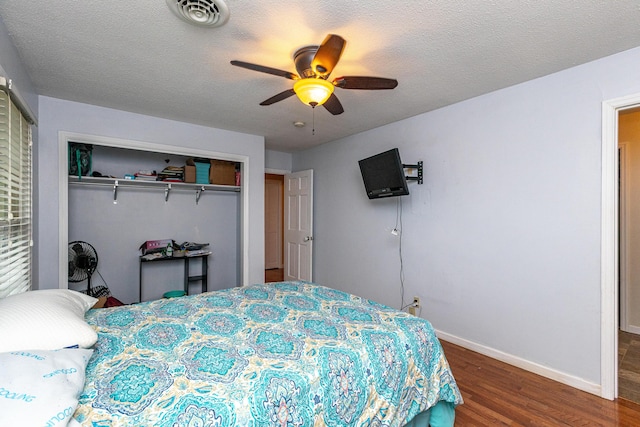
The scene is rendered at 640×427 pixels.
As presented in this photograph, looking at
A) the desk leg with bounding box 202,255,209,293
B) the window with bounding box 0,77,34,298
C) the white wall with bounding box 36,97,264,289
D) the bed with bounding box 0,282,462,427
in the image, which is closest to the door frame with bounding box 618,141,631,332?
the bed with bounding box 0,282,462,427

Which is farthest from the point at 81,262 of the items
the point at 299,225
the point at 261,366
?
the point at 261,366

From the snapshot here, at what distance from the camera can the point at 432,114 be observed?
3.15 meters

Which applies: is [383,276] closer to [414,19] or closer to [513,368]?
[513,368]

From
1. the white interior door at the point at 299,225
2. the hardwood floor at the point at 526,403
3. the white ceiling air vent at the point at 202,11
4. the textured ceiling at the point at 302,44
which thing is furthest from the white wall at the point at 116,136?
the hardwood floor at the point at 526,403

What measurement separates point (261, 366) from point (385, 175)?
7.77ft

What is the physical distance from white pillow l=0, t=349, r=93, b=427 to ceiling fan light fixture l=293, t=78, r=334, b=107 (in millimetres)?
1690

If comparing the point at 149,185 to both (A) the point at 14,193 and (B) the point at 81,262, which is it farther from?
(A) the point at 14,193

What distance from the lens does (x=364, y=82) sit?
1898mm

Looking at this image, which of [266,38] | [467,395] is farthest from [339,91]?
[467,395]

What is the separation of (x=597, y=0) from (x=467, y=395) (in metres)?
2.45

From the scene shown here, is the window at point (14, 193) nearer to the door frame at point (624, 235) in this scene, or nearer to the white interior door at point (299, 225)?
the white interior door at point (299, 225)

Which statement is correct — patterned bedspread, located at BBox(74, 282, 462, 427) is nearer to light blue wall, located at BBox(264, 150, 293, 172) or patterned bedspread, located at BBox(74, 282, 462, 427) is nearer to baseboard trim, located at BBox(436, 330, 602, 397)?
baseboard trim, located at BBox(436, 330, 602, 397)

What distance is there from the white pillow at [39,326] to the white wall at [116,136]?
1797 millimetres

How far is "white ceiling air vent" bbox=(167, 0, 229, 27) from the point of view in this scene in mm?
1529
